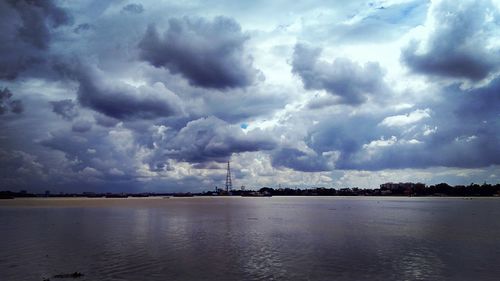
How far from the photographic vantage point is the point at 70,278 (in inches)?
1374

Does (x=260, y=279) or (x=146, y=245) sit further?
(x=146, y=245)

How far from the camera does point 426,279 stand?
35.2 metres

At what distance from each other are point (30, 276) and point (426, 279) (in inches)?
1385

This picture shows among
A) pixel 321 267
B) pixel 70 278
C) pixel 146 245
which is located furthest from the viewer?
pixel 146 245

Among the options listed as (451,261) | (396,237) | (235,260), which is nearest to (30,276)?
(235,260)

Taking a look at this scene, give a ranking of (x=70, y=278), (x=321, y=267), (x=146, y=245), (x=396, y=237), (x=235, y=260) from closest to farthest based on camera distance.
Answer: (x=70, y=278) < (x=321, y=267) < (x=235, y=260) < (x=146, y=245) < (x=396, y=237)

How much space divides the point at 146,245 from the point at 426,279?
35693mm

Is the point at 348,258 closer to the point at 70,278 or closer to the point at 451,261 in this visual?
the point at 451,261

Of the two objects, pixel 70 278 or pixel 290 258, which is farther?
pixel 290 258

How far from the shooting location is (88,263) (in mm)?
41844

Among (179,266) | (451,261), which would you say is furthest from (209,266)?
(451,261)

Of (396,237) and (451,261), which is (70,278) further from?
(396,237)

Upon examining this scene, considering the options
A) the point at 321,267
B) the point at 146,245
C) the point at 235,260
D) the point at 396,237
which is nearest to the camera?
the point at 321,267

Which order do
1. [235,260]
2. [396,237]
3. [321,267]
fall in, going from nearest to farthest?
[321,267] → [235,260] → [396,237]
